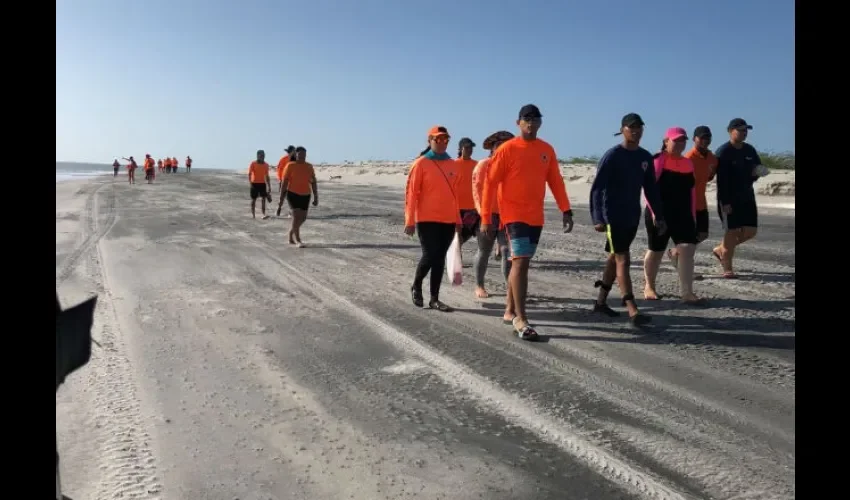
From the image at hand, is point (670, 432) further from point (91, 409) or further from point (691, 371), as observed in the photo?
point (91, 409)

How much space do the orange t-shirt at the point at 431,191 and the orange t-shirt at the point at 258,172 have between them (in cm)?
1082

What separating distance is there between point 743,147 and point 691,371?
434 cm

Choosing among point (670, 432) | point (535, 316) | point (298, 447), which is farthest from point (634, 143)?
point (298, 447)

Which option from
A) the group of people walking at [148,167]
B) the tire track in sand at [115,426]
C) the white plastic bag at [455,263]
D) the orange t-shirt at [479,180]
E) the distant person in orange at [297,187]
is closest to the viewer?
the tire track in sand at [115,426]

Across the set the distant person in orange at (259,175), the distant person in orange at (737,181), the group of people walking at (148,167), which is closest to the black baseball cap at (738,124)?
the distant person in orange at (737,181)

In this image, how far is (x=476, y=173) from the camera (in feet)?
24.6

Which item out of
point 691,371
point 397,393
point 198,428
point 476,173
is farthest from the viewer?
point 476,173

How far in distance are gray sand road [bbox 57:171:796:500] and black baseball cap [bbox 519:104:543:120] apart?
6.23 feet

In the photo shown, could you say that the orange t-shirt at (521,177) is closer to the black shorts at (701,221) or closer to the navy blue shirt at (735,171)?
the black shorts at (701,221)

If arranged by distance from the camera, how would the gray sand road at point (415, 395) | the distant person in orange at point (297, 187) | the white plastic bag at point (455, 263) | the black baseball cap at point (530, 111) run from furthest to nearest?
the distant person in orange at point (297, 187) < the white plastic bag at point (455, 263) < the black baseball cap at point (530, 111) < the gray sand road at point (415, 395)

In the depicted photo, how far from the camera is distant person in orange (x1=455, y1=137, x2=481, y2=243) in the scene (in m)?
8.10

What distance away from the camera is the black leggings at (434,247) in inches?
271

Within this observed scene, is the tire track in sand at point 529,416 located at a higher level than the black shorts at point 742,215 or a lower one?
lower
